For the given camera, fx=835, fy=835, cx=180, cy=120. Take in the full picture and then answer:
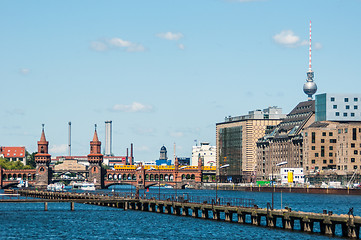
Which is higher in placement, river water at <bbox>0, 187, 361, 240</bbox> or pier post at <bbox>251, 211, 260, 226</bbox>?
pier post at <bbox>251, 211, 260, 226</bbox>

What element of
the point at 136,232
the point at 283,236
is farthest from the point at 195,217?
the point at 283,236

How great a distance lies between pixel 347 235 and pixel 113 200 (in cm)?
6750

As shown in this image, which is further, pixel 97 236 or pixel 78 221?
pixel 78 221

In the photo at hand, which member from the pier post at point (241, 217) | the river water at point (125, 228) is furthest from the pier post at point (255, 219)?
the pier post at point (241, 217)

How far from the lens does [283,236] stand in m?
106

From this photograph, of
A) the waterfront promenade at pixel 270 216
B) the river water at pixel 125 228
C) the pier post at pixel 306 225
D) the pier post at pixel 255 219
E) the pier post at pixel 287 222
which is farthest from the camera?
the pier post at pixel 255 219

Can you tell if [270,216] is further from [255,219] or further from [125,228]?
[125,228]

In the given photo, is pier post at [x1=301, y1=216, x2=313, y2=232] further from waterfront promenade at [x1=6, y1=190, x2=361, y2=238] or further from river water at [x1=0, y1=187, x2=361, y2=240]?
river water at [x1=0, y1=187, x2=361, y2=240]

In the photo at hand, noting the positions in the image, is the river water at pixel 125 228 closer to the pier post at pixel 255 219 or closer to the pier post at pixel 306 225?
the pier post at pixel 255 219

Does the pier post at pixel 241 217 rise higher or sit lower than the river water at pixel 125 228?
higher

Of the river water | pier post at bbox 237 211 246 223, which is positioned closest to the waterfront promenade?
pier post at bbox 237 211 246 223

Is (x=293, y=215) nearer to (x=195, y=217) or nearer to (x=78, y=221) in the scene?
(x=195, y=217)

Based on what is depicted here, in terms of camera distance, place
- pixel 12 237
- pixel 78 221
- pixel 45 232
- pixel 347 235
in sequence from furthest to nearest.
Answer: pixel 78 221 → pixel 45 232 → pixel 12 237 → pixel 347 235

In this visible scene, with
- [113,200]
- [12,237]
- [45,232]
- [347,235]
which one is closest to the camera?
[347,235]
